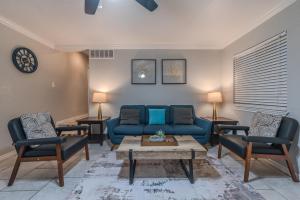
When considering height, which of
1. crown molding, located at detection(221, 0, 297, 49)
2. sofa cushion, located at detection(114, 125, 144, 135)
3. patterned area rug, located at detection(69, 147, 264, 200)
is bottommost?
patterned area rug, located at detection(69, 147, 264, 200)

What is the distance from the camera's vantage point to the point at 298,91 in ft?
8.51

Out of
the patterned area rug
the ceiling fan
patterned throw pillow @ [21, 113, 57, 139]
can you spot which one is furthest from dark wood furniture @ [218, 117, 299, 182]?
patterned throw pillow @ [21, 113, 57, 139]

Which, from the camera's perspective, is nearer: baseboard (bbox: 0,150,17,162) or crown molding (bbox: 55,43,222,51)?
baseboard (bbox: 0,150,17,162)

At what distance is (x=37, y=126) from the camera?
291 centimetres

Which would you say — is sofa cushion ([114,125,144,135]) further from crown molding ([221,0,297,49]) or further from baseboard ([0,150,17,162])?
crown molding ([221,0,297,49])

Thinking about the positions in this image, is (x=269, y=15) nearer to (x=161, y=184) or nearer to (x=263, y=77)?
(x=263, y=77)

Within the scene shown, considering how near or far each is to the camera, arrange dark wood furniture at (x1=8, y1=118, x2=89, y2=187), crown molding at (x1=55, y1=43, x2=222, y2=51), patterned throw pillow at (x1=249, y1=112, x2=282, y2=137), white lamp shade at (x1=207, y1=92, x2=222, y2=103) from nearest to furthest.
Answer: dark wood furniture at (x1=8, y1=118, x2=89, y2=187), patterned throw pillow at (x1=249, y1=112, x2=282, y2=137), white lamp shade at (x1=207, y1=92, x2=222, y2=103), crown molding at (x1=55, y1=43, x2=222, y2=51)

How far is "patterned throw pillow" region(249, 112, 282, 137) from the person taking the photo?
272 cm

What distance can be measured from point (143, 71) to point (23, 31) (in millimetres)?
2606

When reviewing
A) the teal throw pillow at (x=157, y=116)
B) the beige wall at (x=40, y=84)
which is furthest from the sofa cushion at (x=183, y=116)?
the beige wall at (x=40, y=84)

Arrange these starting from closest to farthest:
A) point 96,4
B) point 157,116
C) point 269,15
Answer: point 96,4 → point 269,15 → point 157,116

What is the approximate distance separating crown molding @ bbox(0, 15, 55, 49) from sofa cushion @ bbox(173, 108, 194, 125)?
335cm

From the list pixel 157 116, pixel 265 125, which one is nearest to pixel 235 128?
pixel 265 125

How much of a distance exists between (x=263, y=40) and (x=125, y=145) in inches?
111
